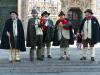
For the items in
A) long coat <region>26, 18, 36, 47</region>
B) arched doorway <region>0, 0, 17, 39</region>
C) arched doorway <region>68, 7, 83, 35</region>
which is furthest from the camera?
arched doorway <region>68, 7, 83, 35</region>

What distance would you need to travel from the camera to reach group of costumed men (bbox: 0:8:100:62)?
17.0 m

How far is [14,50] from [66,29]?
223cm

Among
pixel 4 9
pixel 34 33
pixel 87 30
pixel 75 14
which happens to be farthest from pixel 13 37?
pixel 75 14

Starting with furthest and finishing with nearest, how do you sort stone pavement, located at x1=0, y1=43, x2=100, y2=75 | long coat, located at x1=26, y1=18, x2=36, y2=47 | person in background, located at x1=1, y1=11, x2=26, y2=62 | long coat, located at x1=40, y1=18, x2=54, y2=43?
long coat, located at x1=40, y1=18, x2=54, y2=43
long coat, located at x1=26, y1=18, x2=36, y2=47
person in background, located at x1=1, y1=11, x2=26, y2=62
stone pavement, located at x1=0, y1=43, x2=100, y2=75

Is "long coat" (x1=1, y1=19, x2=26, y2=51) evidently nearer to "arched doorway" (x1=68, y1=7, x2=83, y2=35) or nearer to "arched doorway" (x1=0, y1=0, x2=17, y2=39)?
"arched doorway" (x1=0, y1=0, x2=17, y2=39)

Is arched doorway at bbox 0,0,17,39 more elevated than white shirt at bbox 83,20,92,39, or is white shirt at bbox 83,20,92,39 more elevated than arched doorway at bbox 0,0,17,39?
white shirt at bbox 83,20,92,39

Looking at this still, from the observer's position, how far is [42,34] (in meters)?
17.5

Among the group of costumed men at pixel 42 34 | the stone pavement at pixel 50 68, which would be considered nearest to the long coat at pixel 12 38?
the group of costumed men at pixel 42 34

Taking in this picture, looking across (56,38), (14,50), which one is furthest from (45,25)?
(14,50)

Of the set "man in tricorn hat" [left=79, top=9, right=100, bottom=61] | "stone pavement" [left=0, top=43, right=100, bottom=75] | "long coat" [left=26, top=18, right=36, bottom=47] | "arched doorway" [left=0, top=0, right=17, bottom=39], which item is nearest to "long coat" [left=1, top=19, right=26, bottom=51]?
"long coat" [left=26, top=18, right=36, bottom=47]

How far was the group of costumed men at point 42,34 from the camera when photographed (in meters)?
17.0

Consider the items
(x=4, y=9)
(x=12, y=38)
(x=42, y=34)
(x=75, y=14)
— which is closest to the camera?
(x=12, y=38)

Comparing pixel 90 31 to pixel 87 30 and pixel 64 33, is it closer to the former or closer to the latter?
pixel 87 30

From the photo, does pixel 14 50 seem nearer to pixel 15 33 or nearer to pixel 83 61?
pixel 15 33
